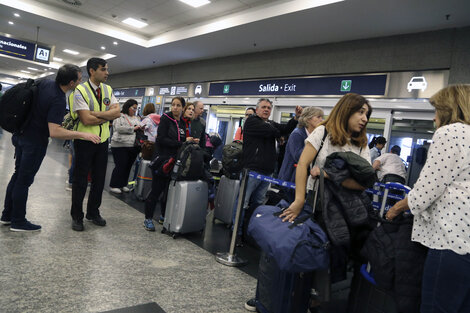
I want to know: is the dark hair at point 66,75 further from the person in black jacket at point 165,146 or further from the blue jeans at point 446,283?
the blue jeans at point 446,283

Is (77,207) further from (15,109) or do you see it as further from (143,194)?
Result: (143,194)

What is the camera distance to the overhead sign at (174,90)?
36.7 ft

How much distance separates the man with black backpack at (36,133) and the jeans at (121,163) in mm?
2478

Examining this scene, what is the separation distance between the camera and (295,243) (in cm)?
172

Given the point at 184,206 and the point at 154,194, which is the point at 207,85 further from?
the point at 184,206

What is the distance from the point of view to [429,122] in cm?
558

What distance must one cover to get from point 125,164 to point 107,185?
880 millimetres

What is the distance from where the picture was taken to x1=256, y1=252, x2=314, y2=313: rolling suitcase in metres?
2.01

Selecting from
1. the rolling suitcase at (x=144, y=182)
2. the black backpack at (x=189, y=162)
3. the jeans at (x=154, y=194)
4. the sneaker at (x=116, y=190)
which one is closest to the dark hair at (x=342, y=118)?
the black backpack at (x=189, y=162)

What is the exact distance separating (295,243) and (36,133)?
8.44 feet

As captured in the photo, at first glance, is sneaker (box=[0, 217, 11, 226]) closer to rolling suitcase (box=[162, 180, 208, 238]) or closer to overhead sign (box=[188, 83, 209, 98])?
rolling suitcase (box=[162, 180, 208, 238])

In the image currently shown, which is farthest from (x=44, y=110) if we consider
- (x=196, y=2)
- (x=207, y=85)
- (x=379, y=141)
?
(x=207, y=85)

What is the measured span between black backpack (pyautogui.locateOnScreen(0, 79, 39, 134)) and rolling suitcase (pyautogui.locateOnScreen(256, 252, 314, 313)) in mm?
2449

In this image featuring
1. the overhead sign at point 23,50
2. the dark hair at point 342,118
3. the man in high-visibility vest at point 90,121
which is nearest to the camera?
the dark hair at point 342,118
